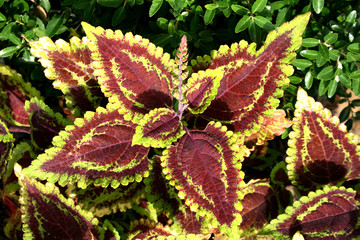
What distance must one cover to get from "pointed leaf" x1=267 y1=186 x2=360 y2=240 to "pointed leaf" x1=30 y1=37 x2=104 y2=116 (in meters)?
0.76

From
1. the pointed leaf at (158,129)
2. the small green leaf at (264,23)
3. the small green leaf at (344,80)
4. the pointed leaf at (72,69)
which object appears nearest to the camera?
the pointed leaf at (158,129)

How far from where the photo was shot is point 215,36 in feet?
5.08

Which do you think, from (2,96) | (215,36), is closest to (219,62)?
(215,36)

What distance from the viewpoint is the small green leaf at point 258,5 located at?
1238 mm

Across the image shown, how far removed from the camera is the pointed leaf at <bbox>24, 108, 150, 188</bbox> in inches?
37.9

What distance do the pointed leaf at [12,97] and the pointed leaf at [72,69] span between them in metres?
0.27

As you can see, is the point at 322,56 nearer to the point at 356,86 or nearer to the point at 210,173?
the point at 356,86

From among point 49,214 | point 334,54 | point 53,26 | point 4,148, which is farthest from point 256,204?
point 53,26

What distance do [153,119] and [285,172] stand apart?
2.32 feet

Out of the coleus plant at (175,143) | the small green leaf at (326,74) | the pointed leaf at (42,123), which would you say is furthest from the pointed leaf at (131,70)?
the small green leaf at (326,74)

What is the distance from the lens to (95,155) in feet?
3.32

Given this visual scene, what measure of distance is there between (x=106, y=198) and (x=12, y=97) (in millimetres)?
534

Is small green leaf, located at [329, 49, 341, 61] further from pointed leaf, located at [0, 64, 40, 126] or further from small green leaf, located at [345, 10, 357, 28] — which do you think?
pointed leaf, located at [0, 64, 40, 126]

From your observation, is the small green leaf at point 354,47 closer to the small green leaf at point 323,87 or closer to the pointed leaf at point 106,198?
the small green leaf at point 323,87
